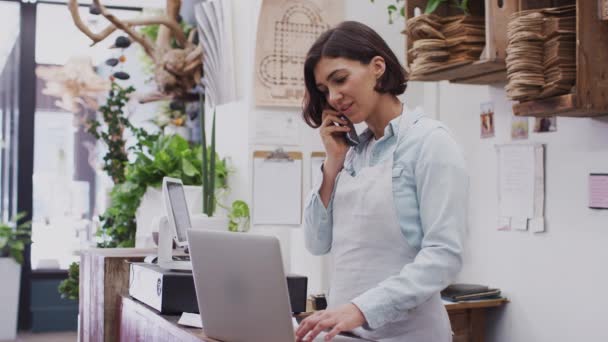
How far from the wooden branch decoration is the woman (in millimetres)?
3214

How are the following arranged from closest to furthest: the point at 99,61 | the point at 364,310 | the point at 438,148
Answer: the point at 364,310, the point at 438,148, the point at 99,61

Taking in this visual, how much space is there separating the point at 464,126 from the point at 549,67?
1.01m

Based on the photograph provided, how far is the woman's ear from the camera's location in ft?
6.26

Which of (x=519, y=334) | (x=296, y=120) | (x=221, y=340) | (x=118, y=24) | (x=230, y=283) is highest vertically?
(x=118, y=24)

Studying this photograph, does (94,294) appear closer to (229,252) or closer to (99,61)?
(229,252)

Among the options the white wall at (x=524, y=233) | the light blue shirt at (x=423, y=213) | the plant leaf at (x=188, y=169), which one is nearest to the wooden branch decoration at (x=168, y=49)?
the plant leaf at (x=188, y=169)

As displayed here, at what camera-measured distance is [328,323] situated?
1.56 m

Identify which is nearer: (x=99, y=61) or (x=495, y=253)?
(x=495, y=253)

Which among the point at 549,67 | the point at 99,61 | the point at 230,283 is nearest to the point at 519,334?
the point at 549,67

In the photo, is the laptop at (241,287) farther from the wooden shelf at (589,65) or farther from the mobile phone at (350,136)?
the wooden shelf at (589,65)

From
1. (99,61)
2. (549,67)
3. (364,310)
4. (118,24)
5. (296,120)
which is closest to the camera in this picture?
(364,310)

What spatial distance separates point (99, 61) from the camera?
283 inches

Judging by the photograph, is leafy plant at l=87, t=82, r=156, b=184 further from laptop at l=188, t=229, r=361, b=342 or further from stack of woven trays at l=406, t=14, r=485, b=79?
laptop at l=188, t=229, r=361, b=342

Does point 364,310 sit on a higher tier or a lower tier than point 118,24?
lower
